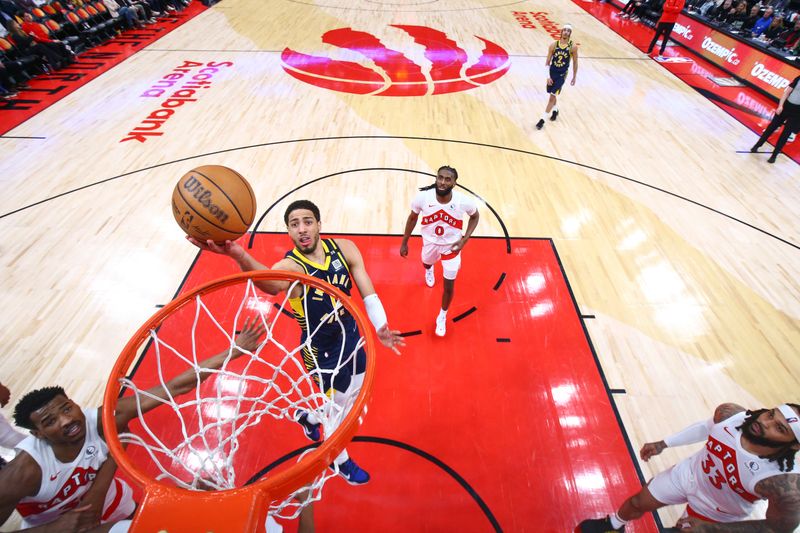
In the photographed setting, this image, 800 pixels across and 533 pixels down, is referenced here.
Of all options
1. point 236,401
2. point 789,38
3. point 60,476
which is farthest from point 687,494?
point 789,38

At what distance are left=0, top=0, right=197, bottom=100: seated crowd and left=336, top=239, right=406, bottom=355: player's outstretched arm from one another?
991 centimetres

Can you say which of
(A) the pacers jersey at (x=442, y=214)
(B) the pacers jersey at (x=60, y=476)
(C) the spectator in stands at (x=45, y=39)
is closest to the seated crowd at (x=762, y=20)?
(A) the pacers jersey at (x=442, y=214)

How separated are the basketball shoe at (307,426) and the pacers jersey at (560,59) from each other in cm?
689

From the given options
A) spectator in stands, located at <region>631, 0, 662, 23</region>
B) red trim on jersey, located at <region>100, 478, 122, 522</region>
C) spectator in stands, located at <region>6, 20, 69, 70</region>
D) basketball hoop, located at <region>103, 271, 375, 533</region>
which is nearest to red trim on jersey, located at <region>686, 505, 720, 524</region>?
basketball hoop, located at <region>103, 271, 375, 533</region>

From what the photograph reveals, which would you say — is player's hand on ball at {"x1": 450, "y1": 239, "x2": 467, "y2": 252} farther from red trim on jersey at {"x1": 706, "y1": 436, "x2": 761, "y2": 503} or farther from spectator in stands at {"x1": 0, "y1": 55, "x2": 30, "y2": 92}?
spectator in stands at {"x1": 0, "y1": 55, "x2": 30, "y2": 92}

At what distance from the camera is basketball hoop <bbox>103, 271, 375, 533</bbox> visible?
1383 mm

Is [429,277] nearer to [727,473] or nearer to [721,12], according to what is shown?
[727,473]

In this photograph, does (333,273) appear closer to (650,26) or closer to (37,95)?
(37,95)

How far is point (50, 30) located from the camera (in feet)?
30.9

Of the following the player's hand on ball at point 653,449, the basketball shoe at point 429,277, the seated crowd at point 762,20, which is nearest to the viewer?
the player's hand on ball at point 653,449

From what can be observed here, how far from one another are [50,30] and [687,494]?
13.8 meters

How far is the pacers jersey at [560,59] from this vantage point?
6.88m

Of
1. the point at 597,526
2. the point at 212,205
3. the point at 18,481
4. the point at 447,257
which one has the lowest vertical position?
the point at 597,526

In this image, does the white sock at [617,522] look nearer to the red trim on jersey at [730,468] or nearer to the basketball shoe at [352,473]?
the red trim on jersey at [730,468]
